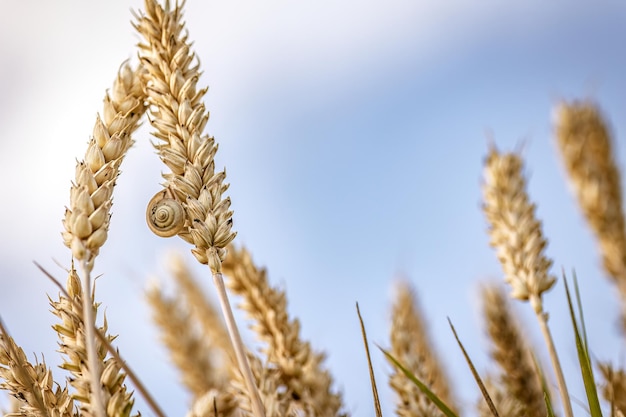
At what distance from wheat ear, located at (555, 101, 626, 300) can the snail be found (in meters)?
2.85

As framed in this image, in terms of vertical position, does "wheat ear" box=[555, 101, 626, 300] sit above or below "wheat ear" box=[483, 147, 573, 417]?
above

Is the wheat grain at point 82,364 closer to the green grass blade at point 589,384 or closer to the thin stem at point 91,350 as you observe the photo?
the thin stem at point 91,350

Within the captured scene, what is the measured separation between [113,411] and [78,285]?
23 centimetres

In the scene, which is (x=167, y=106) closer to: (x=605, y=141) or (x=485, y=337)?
(x=485, y=337)

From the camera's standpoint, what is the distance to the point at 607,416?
1.44 meters

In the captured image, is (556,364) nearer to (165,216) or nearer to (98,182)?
(165,216)

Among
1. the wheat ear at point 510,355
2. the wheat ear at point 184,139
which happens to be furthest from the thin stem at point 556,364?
the wheat ear at point 184,139

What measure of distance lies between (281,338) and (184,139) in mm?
748

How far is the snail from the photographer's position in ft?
3.35

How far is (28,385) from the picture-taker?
3.27 feet

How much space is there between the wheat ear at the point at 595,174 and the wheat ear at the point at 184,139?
2811 millimetres

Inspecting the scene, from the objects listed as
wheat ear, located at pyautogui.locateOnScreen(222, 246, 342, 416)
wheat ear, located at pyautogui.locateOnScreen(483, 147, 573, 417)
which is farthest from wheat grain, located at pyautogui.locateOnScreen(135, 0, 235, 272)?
wheat ear, located at pyautogui.locateOnScreen(483, 147, 573, 417)

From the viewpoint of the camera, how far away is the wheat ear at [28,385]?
102cm

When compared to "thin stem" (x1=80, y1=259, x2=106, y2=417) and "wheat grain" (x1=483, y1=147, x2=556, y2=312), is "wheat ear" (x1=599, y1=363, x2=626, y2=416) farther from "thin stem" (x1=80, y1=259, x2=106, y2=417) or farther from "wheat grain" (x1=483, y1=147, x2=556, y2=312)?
"thin stem" (x1=80, y1=259, x2=106, y2=417)
